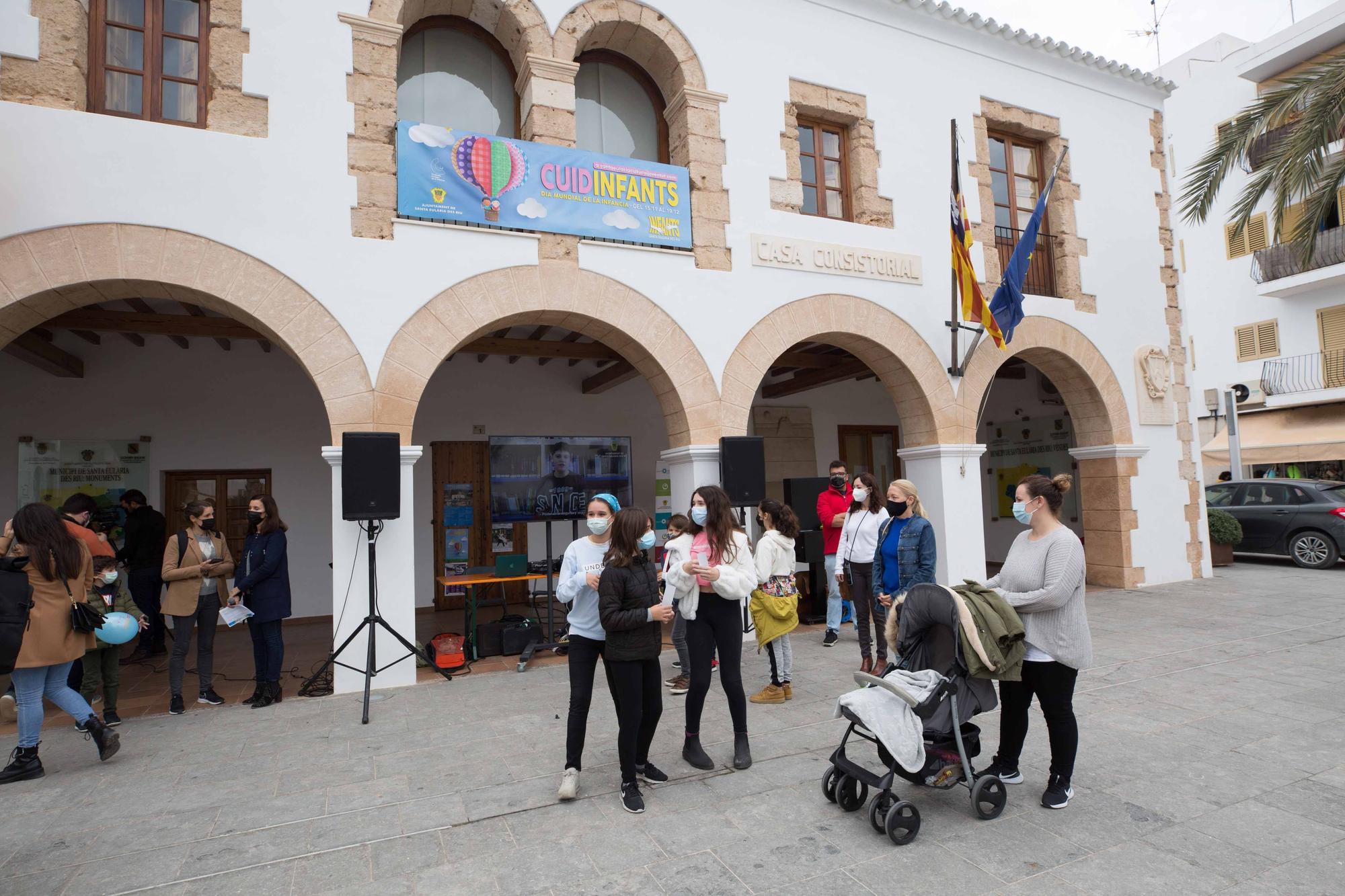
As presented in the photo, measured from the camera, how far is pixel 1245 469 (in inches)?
702

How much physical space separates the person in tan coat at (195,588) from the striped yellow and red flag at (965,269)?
6848mm

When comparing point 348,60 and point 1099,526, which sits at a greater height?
point 348,60

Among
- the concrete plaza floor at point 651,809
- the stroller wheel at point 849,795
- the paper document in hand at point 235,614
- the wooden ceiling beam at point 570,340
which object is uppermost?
the wooden ceiling beam at point 570,340

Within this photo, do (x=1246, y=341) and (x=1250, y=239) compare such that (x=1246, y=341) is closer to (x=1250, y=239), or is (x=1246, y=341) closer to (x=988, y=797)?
(x=1250, y=239)

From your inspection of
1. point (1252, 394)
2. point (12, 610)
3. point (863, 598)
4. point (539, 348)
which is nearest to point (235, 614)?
point (12, 610)

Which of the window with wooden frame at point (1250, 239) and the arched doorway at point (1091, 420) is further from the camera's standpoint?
the window with wooden frame at point (1250, 239)

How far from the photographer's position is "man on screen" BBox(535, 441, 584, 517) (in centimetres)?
769

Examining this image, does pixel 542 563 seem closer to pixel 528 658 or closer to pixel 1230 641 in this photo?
pixel 528 658

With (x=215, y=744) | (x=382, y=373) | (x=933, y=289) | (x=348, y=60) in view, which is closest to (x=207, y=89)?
(x=348, y=60)

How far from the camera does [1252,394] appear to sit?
57.1 ft

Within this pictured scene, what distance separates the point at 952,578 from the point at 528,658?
4295 millimetres

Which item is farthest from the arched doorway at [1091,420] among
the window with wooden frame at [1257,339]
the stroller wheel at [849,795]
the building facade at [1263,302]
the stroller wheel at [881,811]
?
the window with wooden frame at [1257,339]

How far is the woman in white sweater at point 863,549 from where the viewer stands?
5.58 metres

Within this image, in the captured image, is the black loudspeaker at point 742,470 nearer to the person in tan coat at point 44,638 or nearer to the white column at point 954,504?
the white column at point 954,504
